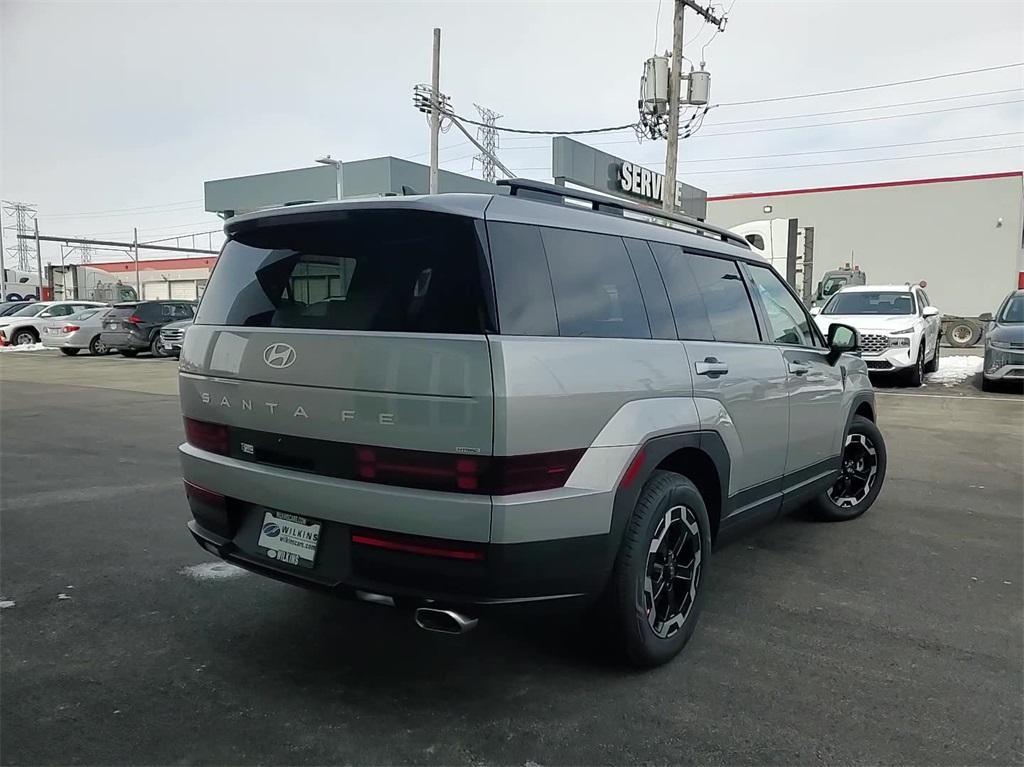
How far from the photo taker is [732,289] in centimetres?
404

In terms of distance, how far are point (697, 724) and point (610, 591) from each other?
0.56 meters

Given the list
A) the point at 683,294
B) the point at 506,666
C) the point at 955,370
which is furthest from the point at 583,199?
the point at 955,370

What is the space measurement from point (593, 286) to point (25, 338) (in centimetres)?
2934

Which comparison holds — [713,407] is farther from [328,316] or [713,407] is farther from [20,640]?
[20,640]

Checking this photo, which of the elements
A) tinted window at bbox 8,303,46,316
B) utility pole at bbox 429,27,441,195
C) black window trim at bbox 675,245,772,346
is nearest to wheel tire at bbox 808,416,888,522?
black window trim at bbox 675,245,772,346

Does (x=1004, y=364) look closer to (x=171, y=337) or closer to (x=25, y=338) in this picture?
(x=171, y=337)

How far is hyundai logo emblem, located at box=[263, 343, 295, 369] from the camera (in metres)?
2.83

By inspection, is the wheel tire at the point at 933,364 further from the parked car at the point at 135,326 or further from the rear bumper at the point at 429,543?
the parked car at the point at 135,326

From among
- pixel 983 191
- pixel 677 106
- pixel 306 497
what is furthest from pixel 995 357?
pixel 983 191

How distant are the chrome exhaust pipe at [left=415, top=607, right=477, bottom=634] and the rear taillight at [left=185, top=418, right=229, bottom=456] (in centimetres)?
116

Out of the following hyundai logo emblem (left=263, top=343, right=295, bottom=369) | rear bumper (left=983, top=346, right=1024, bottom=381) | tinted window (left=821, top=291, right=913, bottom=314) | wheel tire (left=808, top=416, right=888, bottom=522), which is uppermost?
tinted window (left=821, top=291, right=913, bottom=314)

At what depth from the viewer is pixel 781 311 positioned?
4555mm

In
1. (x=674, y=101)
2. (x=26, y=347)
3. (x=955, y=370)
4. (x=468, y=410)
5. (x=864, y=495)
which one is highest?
(x=674, y=101)

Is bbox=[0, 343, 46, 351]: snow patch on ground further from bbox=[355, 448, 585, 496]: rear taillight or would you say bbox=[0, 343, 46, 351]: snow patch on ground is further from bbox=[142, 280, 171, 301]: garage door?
bbox=[142, 280, 171, 301]: garage door
